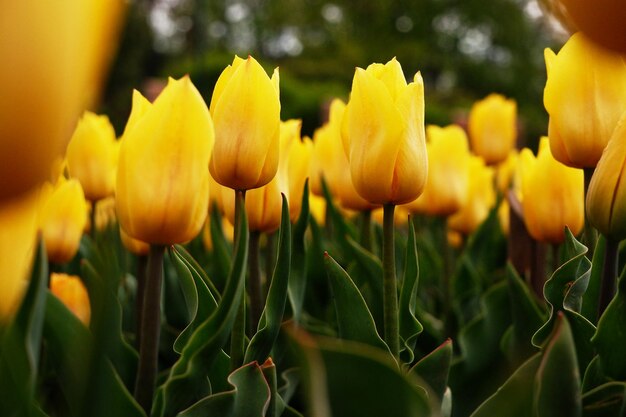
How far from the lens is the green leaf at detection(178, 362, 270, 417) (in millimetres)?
656

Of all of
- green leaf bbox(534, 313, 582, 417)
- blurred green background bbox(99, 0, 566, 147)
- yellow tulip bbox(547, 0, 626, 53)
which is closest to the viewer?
yellow tulip bbox(547, 0, 626, 53)

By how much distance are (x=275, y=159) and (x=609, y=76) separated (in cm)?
42

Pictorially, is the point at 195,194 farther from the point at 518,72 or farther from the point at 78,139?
the point at 518,72

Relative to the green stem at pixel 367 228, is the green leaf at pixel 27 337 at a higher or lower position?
higher

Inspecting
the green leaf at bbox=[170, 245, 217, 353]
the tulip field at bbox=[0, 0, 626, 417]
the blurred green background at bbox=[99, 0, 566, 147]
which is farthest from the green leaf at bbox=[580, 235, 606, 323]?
the blurred green background at bbox=[99, 0, 566, 147]

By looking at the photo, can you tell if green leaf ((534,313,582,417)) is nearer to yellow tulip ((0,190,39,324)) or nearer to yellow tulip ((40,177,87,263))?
yellow tulip ((0,190,39,324))

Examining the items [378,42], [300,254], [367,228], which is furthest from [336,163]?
[378,42]

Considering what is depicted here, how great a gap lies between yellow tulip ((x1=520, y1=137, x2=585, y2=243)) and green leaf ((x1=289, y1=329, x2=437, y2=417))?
81 cm

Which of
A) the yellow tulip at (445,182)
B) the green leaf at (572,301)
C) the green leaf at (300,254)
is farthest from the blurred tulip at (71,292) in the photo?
the yellow tulip at (445,182)

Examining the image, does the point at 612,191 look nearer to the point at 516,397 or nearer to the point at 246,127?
the point at 516,397

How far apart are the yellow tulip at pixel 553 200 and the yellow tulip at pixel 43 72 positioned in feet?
3.51

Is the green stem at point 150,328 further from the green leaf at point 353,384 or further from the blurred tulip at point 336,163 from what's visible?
the blurred tulip at point 336,163

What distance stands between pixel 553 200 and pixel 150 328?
0.75 meters

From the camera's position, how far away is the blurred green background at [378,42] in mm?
18016
